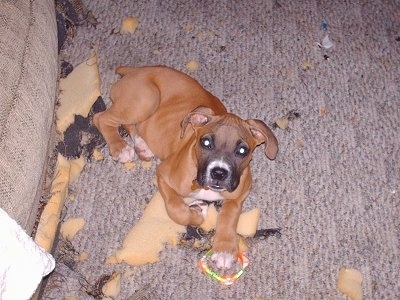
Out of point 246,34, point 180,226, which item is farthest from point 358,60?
point 180,226

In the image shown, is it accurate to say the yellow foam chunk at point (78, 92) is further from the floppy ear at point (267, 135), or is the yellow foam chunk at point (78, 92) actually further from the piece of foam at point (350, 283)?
the piece of foam at point (350, 283)

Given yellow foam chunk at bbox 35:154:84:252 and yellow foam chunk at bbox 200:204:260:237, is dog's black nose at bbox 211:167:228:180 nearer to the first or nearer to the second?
yellow foam chunk at bbox 200:204:260:237

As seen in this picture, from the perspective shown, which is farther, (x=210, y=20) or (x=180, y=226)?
(x=210, y=20)

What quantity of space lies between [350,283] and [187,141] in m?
1.17

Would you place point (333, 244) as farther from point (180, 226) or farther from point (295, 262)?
point (180, 226)

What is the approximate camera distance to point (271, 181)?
3543mm

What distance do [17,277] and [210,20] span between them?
2670mm

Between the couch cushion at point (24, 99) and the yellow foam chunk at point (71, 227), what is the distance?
48cm

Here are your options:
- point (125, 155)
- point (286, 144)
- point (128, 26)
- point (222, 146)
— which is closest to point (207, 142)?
point (222, 146)

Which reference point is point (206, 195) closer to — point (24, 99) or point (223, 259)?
point (223, 259)

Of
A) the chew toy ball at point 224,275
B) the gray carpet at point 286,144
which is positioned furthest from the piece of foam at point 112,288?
the chew toy ball at point 224,275

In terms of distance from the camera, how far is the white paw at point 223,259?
10.2 ft

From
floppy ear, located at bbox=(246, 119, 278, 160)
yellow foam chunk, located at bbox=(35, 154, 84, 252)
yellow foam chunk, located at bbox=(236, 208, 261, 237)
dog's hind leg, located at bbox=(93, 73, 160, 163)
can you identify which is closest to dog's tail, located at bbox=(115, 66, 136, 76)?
dog's hind leg, located at bbox=(93, 73, 160, 163)

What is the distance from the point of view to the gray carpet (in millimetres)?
3160
